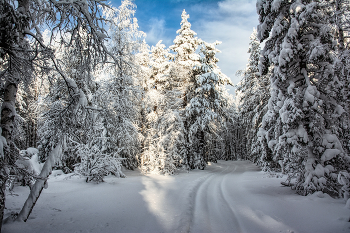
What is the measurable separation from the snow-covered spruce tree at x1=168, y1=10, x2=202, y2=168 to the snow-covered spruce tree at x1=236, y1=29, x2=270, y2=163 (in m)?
5.87

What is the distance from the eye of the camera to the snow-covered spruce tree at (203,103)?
727 inches

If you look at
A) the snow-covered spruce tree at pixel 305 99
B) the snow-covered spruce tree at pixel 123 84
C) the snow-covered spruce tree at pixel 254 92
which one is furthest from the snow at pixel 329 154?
the snow-covered spruce tree at pixel 123 84

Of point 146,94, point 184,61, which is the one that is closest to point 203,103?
point 184,61

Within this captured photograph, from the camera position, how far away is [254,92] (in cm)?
1831

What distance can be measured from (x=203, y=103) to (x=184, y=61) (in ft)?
15.4

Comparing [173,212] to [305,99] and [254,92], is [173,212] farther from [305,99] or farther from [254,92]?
[254,92]

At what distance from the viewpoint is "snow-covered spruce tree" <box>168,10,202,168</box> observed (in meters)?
18.0

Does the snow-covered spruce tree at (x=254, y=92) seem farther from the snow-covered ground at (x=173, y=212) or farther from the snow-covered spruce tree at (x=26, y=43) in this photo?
the snow-covered spruce tree at (x=26, y=43)

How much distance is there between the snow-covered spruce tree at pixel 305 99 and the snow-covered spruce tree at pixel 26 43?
24.4ft

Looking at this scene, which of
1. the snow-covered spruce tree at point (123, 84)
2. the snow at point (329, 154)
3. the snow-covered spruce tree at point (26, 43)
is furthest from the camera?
the snow-covered spruce tree at point (123, 84)

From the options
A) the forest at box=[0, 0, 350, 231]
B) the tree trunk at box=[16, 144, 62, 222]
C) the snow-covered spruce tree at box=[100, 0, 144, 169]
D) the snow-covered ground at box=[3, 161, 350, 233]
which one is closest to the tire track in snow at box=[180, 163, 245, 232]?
the snow-covered ground at box=[3, 161, 350, 233]

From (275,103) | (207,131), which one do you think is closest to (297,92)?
(275,103)

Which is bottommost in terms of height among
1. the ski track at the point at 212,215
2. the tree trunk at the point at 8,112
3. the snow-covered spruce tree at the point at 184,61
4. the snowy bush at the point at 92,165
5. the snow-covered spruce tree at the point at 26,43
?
the ski track at the point at 212,215

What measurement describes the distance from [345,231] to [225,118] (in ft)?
62.0
